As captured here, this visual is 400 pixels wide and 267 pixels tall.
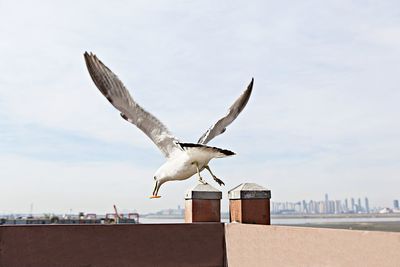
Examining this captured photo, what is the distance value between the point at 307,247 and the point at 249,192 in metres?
1.95

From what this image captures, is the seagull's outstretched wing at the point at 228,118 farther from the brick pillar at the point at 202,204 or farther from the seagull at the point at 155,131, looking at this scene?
the brick pillar at the point at 202,204

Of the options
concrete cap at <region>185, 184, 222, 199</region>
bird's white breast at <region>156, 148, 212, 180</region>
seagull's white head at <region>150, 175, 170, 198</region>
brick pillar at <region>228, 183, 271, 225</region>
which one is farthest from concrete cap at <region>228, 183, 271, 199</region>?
seagull's white head at <region>150, 175, 170, 198</region>

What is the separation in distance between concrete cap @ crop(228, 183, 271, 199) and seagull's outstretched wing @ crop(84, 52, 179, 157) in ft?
3.49

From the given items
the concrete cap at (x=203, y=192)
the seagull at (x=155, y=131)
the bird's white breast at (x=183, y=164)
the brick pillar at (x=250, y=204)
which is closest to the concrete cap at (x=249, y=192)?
the brick pillar at (x=250, y=204)

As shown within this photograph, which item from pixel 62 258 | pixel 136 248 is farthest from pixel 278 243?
pixel 62 258

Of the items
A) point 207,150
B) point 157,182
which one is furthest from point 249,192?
point 157,182

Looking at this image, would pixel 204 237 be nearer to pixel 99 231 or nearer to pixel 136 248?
pixel 136 248

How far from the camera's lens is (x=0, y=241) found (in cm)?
446

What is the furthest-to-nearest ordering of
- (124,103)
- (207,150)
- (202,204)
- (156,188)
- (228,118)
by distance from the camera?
1. (228,118)
2. (156,188)
3. (124,103)
4. (202,204)
5. (207,150)

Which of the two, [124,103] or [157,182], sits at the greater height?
[124,103]

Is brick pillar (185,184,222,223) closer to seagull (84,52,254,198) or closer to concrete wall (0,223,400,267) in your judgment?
seagull (84,52,254,198)

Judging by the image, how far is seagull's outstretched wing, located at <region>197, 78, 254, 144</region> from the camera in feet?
22.6

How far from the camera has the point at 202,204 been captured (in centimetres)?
604

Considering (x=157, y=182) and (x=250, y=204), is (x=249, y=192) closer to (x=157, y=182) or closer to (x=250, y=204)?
(x=250, y=204)
